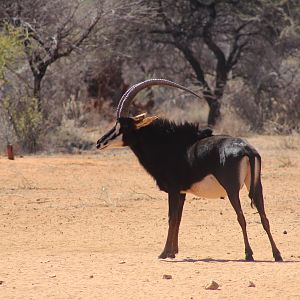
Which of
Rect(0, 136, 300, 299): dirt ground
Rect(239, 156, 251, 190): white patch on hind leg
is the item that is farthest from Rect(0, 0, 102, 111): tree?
Rect(239, 156, 251, 190): white patch on hind leg

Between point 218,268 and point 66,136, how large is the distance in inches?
644

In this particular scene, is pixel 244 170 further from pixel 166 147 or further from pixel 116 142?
pixel 116 142

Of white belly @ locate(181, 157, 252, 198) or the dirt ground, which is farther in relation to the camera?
white belly @ locate(181, 157, 252, 198)

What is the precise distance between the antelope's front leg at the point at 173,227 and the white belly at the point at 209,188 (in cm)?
24

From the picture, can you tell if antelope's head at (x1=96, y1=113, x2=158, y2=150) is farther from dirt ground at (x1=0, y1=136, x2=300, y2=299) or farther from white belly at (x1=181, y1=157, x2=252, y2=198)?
dirt ground at (x1=0, y1=136, x2=300, y2=299)

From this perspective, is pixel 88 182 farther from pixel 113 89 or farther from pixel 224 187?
pixel 113 89

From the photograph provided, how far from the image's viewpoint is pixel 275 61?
3161 centimetres

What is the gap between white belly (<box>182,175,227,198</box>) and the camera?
1078 centimetres

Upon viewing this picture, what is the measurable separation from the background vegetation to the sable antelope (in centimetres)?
1267

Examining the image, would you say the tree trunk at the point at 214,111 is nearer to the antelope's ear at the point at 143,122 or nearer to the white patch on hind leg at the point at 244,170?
the antelope's ear at the point at 143,122

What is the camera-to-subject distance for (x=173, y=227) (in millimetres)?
11141

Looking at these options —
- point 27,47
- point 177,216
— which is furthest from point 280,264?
point 27,47

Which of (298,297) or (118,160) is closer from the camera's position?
(298,297)

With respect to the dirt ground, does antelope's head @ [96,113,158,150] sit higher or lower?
higher
